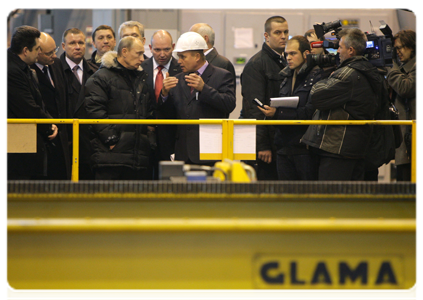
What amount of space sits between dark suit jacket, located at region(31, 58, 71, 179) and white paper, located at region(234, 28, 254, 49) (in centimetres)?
307

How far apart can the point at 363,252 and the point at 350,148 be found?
6.41ft

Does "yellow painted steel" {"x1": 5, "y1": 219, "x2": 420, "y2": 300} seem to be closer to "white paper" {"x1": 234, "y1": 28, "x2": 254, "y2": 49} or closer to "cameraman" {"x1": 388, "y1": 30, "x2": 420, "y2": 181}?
"cameraman" {"x1": 388, "y1": 30, "x2": 420, "y2": 181}

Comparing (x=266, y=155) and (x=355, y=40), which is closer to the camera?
(x=355, y=40)

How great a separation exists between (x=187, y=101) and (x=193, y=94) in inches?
3.0

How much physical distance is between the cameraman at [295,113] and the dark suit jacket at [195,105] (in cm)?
33

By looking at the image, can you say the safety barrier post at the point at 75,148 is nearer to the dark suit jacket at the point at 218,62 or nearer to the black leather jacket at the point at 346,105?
the dark suit jacket at the point at 218,62

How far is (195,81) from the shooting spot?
12.2ft

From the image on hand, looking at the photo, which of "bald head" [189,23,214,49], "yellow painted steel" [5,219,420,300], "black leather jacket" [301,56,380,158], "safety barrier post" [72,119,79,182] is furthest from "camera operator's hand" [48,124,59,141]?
"yellow painted steel" [5,219,420,300]

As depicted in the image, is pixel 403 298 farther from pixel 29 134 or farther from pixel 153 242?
pixel 29 134

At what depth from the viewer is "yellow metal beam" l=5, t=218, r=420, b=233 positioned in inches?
60.2

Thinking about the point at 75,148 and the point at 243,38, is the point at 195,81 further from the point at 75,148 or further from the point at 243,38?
the point at 243,38

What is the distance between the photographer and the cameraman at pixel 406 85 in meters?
4.27

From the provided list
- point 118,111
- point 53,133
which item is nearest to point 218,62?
point 118,111
